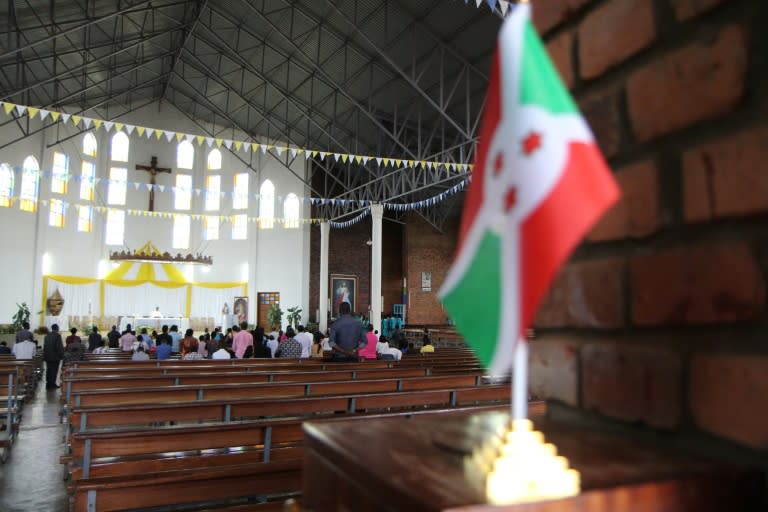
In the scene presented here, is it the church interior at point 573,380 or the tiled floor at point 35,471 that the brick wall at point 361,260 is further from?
the tiled floor at point 35,471

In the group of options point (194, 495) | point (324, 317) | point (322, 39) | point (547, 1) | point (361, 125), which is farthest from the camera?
point (324, 317)

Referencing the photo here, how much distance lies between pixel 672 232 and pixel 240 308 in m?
20.6

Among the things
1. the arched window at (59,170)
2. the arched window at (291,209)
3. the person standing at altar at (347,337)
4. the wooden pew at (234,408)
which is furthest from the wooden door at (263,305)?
the wooden pew at (234,408)

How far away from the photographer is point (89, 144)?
1972 centimetres

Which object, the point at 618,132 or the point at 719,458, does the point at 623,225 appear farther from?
the point at 719,458

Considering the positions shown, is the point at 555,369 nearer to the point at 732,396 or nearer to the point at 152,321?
the point at 732,396

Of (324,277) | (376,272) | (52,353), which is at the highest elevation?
(324,277)

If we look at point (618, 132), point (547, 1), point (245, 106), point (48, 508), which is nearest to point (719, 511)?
point (618, 132)

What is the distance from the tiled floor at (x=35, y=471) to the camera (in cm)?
372

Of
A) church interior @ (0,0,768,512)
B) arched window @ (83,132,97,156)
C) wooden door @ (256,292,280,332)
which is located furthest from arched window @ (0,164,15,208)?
wooden door @ (256,292,280,332)

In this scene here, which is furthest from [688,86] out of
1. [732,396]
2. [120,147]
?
[120,147]

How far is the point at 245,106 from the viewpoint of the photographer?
18344 mm

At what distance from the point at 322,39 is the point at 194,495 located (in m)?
12.0

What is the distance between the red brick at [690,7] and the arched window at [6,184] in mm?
20269
